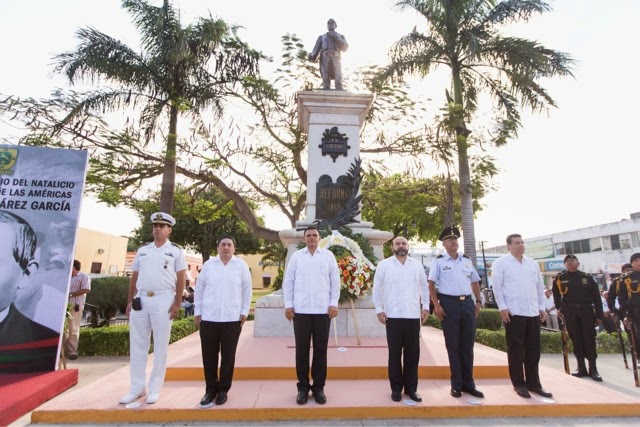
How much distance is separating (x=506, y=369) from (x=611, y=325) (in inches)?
275

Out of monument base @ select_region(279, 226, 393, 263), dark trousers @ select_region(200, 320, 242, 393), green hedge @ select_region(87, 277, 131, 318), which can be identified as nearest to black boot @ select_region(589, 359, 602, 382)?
monument base @ select_region(279, 226, 393, 263)

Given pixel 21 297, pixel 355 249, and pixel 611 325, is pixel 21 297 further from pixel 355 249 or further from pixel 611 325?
pixel 611 325

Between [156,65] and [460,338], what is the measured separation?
12.1m

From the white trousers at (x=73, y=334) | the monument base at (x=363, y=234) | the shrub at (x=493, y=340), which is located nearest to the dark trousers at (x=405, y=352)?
the monument base at (x=363, y=234)

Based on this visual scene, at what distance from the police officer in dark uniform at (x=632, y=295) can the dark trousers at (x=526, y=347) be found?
9.37 ft

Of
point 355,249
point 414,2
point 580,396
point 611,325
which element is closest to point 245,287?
point 355,249

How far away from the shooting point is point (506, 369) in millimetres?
5070

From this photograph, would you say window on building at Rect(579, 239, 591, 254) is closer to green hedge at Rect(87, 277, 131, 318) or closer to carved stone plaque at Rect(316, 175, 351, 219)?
carved stone plaque at Rect(316, 175, 351, 219)

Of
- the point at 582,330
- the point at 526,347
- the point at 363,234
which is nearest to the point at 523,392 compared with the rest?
the point at 526,347

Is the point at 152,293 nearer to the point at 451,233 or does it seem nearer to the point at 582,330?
the point at 451,233

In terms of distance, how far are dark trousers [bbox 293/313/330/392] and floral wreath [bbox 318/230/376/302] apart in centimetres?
248

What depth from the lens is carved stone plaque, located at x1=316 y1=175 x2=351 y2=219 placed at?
27.8 feet

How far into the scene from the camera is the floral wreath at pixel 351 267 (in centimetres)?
678

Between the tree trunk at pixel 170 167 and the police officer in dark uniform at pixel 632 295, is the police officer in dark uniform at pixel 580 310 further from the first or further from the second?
the tree trunk at pixel 170 167
